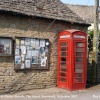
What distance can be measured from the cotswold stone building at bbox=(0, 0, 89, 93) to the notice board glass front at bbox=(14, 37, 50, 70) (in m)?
0.18

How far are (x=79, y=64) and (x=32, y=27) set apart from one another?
2.56m

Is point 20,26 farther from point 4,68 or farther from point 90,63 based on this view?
point 90,63

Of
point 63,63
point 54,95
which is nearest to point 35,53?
point 63,63

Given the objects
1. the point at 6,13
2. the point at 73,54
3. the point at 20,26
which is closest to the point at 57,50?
the point at 73,54

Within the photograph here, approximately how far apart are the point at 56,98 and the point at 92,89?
2.77m

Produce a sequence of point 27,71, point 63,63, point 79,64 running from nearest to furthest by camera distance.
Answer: point 27,71
point 79,64
point 63,63

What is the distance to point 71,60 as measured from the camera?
11.4m

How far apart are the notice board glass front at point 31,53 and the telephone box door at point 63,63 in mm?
602

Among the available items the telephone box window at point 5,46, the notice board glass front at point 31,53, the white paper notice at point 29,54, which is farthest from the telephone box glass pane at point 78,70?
the telephone box window at point 5,46

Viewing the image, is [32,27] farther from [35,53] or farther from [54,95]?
[54,95]

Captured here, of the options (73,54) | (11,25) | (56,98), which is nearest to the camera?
(56,98)

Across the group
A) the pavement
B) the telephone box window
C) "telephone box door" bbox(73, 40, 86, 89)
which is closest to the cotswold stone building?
the telephone box window

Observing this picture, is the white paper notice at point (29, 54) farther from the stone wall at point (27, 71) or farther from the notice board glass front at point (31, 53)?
the stone wall at point (27, 71)

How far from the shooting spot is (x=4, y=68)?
1053 centimetres
